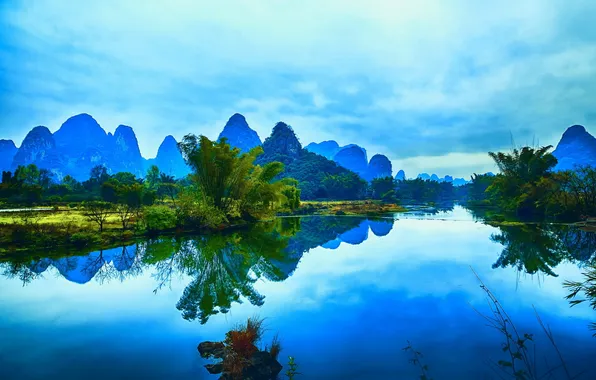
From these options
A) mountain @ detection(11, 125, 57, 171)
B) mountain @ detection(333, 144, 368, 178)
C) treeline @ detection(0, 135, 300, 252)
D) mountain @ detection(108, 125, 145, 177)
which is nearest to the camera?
treeline @ detection(0, 135, 300, 252)

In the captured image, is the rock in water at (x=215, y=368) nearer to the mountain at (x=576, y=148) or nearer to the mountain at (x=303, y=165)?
the mountain at (x=303, y=165)

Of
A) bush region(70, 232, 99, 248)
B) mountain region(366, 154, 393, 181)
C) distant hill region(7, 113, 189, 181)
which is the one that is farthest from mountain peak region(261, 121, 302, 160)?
mountain region(366, 154, 393, 181)

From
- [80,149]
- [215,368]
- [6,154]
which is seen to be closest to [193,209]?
[215,368]

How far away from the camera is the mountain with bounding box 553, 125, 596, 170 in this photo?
111 m

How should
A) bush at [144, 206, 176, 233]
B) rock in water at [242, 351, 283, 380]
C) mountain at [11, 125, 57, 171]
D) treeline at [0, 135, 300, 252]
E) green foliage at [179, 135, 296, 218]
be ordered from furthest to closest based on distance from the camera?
mountain at [11, 125, 57, 171], green foliage at [179, 135, 296, 218], bush at [144, 206, 176, 233], treeline at [0, 135, 300, 252], rock in water at [242, 351, 283, 380]

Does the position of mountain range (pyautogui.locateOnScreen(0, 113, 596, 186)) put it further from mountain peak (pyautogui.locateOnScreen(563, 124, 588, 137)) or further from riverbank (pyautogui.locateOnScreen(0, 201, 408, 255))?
riverbank (pyautogui.locateOnScreen(0, 201, 408, 255))

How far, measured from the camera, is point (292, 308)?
19.3ft

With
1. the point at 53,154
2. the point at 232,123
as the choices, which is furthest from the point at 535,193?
the point at 53,154

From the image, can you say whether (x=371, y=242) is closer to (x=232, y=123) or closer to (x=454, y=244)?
(x=454, y=244)

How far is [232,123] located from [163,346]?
5759 inches

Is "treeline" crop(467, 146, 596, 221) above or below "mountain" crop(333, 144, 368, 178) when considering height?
below

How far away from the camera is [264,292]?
271 inches

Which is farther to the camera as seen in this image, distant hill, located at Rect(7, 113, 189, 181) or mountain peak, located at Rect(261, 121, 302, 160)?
distant hill, located at Rect(7, 113, 189, 181)

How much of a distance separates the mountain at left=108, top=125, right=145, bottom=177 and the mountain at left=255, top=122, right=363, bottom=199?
111 m
